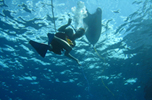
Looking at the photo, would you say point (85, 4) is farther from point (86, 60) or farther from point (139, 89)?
point (139, 89)

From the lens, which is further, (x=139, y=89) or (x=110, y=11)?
(x=139, y=89)

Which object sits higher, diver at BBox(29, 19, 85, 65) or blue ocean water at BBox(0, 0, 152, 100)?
blue ocean water at BBox(0, 0, 152, 100)

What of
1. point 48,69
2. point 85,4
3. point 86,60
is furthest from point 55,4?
point 48,69

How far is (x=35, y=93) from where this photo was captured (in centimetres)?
2253

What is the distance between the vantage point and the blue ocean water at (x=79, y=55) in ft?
27.0

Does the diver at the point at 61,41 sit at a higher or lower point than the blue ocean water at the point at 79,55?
lower

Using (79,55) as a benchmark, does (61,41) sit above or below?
below

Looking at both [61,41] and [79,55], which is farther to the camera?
[79,55]

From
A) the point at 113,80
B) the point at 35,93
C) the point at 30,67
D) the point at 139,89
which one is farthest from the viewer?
the point at 35,93

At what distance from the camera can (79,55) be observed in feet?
41.2

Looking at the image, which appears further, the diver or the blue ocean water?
the blue ocean water

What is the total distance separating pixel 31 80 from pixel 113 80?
586 inches

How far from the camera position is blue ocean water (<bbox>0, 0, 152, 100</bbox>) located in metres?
8.23

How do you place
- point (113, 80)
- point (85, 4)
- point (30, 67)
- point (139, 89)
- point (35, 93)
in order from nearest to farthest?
point (85, 4)
point (30, 67)
point (113, 80)
point (139, 89)
point (35, 93)
